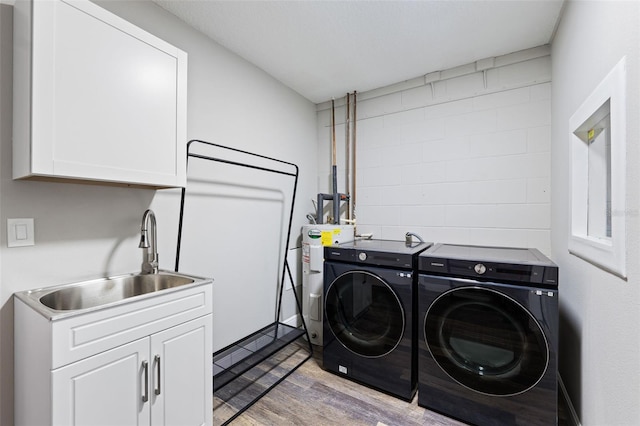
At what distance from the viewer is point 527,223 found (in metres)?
2.29

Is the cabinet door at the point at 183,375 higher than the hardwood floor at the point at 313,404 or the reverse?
higher

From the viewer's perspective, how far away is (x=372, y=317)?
208 centimetres

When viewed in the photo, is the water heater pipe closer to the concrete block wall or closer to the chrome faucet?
the concrete block wall

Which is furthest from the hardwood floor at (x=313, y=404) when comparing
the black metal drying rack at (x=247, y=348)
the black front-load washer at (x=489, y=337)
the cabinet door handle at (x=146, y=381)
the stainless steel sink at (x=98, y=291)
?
the stainless steel sink at (x=98, y=291)

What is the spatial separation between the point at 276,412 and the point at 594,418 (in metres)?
1.65

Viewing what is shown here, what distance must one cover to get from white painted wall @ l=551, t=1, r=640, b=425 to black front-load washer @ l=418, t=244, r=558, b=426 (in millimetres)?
165

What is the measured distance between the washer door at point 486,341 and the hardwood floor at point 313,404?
361 millimetres

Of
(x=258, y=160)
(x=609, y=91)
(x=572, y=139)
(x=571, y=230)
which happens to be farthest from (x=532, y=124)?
(x=258, y=160)

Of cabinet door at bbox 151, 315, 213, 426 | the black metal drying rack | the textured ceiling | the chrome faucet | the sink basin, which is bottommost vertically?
the black metal drying rack

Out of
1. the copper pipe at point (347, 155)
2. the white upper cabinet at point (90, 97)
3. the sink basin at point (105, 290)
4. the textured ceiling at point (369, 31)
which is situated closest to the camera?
the white upper cabinet at point (90, 97)

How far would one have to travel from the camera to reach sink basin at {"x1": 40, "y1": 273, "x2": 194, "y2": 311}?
4.48ft

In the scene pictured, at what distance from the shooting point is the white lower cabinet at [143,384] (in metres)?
1.05

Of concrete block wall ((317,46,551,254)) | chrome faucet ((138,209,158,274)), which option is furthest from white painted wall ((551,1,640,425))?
chrome faucet ((138,209,158,274))

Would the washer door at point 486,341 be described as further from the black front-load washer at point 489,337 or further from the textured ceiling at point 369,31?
the textured ceiling at point 369,31
